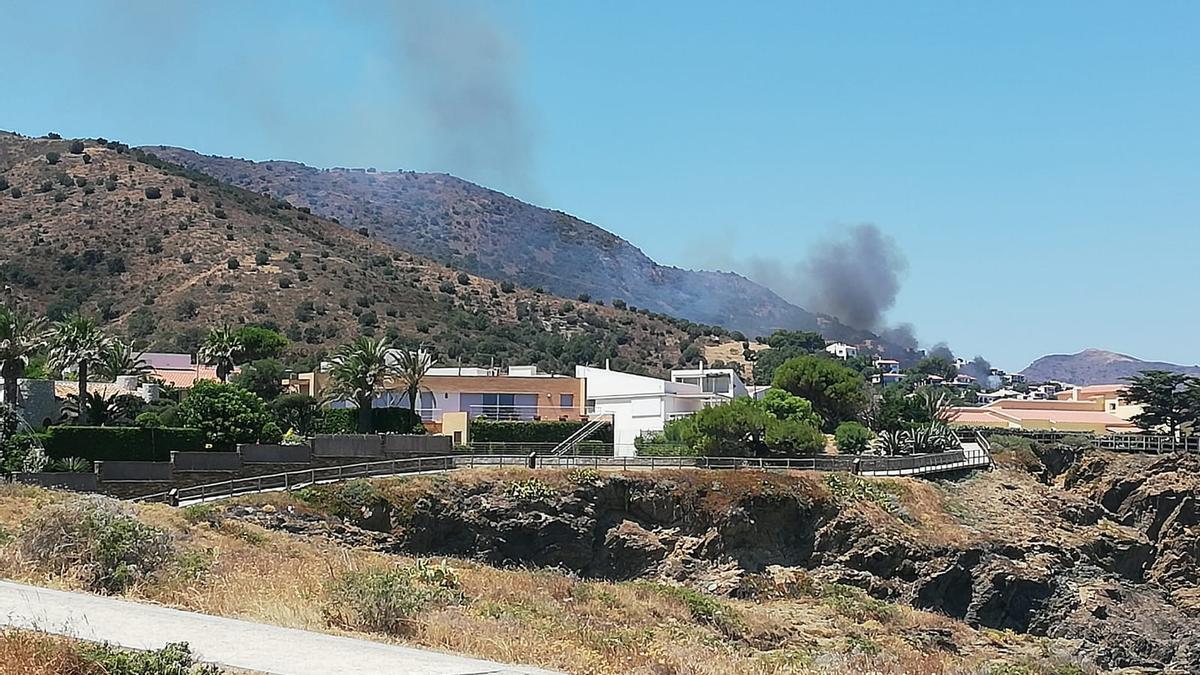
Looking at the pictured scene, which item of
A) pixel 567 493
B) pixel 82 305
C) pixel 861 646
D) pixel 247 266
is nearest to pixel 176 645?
pixel 861 646

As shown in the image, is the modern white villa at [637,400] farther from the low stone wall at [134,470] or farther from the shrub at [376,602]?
the shrub at [376,602]

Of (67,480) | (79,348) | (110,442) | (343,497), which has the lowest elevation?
(343,497)

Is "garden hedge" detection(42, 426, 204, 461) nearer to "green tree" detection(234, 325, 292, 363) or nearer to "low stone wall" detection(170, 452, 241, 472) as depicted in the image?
"low stone wall" detection(170, 452, 241, 472)

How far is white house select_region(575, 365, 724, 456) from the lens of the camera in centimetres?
6669

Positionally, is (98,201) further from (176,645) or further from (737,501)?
(176,645)

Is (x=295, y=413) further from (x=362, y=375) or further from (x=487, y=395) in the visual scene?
(x=487, y=395)

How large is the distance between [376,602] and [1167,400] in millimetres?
78942

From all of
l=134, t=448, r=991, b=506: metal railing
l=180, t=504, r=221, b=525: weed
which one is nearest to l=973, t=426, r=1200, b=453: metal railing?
l=134, t=448, r=991, b=506: metal railing

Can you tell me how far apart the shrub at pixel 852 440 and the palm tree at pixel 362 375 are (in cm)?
2307

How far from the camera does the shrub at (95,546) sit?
15547 millimetres

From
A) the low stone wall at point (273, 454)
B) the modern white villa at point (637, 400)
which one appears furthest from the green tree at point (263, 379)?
the modern white villa at point (637, 400)

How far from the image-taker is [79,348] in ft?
166

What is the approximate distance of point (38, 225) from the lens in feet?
367

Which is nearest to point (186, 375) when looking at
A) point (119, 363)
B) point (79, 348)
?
point (119, 363)
